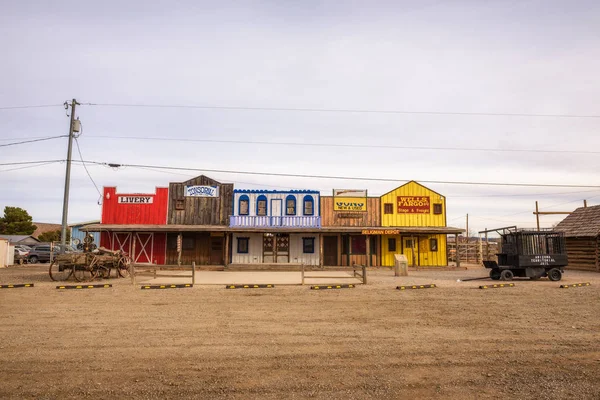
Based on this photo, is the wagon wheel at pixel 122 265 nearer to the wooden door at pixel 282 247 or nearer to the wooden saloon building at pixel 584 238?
the wooden door at pixel 282 247

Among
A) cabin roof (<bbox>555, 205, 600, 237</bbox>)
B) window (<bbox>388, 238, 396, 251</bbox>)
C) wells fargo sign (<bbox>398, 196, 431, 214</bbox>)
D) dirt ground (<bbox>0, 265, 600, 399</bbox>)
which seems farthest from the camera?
wells fargo sign (<bbox>398, 196, 431, 214</bbox>)

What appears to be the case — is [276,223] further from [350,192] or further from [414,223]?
[414,223]

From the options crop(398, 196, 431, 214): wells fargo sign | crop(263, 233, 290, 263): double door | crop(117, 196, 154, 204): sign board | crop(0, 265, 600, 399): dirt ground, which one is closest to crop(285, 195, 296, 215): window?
crop(263, 233, 290, 263): double door

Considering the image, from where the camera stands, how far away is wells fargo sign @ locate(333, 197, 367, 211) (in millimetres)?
31141

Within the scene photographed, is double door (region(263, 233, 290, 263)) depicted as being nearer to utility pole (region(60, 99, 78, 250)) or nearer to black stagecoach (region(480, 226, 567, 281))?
utility pole (region(60, 99, 78, 250))

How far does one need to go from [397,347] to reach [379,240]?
23.2 metres

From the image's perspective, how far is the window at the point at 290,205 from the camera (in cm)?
3070

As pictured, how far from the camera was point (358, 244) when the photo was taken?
31.3m

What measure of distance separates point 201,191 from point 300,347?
936 inches

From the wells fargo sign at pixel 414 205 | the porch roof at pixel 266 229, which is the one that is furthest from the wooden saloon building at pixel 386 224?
the porch roof at pixel 266 229

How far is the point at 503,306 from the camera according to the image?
1296 cm

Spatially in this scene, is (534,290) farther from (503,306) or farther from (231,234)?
(231,234)

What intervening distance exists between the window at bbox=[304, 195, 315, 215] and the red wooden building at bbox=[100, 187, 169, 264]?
33.4 feet

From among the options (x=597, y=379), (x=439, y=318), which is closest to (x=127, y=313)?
(x=439, y=318)
